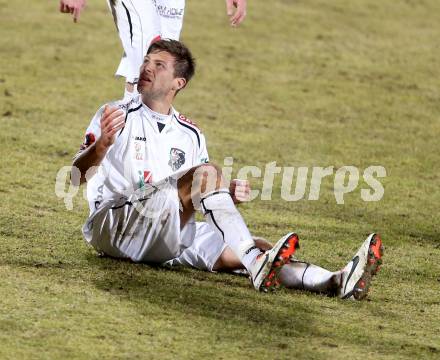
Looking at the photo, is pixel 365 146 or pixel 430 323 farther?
pixel 365 146

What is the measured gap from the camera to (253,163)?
879 centimetres

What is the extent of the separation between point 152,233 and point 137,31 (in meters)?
1.92

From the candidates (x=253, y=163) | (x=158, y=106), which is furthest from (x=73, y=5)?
(x=253, y=163)

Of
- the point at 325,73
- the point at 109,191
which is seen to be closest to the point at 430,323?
the point at 109,191

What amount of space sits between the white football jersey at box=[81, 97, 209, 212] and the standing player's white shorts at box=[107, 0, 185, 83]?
115 cm

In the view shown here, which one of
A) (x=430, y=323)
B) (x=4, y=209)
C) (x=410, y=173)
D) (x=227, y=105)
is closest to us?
(x=430, y=323)

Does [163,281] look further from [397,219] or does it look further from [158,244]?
[397,219]

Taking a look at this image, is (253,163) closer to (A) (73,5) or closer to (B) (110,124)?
(A) (73,5)

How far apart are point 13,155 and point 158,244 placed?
10.3 feet

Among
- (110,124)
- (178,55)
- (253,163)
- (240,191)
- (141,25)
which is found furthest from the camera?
(253,163)

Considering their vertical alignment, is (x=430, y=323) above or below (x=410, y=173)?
below

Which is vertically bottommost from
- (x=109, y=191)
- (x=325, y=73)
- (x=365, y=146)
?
(x=109, y=191)

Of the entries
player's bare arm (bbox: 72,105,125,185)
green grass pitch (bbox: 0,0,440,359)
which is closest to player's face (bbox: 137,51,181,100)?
player's bare arm (bbox: 72,105,125,185)

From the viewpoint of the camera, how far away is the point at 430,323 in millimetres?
5145
